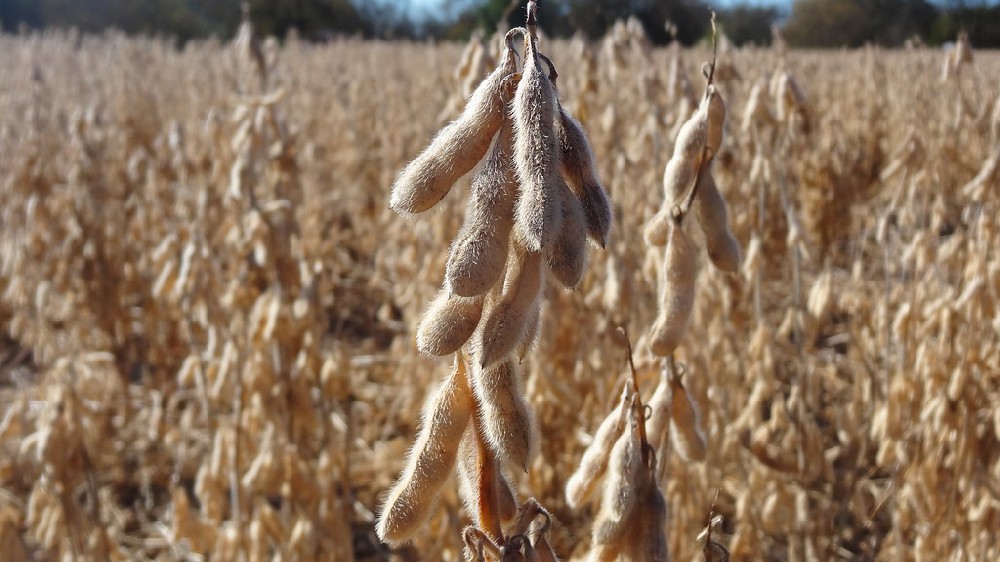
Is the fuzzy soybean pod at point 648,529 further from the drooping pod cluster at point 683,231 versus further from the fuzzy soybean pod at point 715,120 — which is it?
the fuzzy soybean pod at point 715,120

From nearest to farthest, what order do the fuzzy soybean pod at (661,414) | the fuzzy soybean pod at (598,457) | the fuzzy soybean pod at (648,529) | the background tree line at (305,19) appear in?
the fuzzy soybean pod at (648,529), the fuzzy soybean pod at (598,457), the fuzzy soybean pod at (661,414), the background tree line at (305,19)

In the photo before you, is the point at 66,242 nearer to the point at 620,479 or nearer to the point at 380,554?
the point at 380,554

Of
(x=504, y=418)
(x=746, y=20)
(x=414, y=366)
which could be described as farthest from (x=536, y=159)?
(x=746, y=20)

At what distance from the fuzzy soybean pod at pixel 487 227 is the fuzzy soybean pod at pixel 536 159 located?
0.01 meters

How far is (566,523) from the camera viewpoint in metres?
2.90

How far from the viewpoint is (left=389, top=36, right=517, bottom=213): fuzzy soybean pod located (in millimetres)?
656

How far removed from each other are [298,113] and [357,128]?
1.65ft

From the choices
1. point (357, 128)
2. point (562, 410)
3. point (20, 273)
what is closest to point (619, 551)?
point (562, 410)

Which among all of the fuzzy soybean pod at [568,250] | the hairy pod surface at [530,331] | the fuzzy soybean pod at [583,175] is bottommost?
the hairy pod surface at [530,331]

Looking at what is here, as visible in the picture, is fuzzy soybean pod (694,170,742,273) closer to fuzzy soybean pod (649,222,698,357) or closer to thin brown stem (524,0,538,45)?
fuzzy soybean pod (649,222,698,357)

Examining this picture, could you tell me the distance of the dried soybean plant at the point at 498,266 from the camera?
0.59m

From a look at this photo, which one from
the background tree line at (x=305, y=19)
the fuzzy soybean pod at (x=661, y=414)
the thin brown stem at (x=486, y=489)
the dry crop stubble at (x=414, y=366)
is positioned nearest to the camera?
the thin brown stem at (x=486, y=489)

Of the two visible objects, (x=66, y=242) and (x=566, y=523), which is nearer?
(x=566, y=523)

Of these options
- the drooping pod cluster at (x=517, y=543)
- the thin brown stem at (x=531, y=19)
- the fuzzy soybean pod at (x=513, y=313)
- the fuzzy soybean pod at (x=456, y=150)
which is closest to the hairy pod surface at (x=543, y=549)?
the drooping pod cluster at (x=517, y=543)
